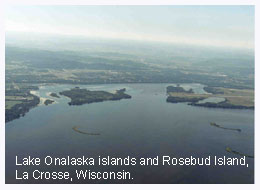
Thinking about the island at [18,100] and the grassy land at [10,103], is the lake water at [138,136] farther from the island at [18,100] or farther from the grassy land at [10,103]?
the grassy land at [10,103]

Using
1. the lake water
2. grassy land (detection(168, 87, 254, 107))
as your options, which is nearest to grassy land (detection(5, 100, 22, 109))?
the lake water

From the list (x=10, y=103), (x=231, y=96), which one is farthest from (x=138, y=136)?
(x=231, y=96)

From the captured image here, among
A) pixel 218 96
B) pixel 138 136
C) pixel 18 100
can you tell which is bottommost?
pixel 138 136

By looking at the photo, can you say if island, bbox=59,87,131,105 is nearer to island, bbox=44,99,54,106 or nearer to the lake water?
the lake water

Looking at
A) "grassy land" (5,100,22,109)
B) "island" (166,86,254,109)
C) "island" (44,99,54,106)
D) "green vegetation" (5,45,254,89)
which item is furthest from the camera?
"green vegetation" (5,45,254,89)

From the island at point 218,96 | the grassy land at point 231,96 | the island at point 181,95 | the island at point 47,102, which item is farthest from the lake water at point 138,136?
the grassy land at point 231,96

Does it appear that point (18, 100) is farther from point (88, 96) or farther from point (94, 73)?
point (94, 73)
